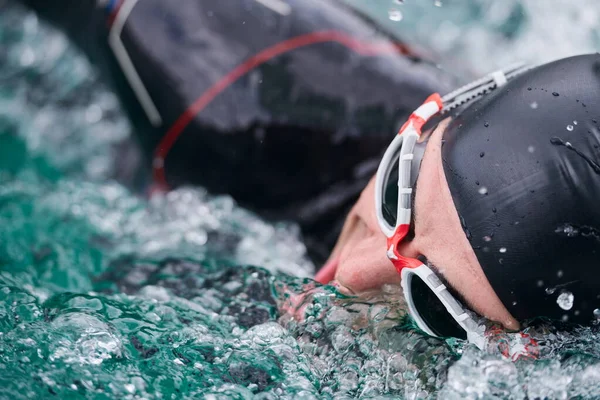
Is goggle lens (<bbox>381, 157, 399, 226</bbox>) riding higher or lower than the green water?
higher

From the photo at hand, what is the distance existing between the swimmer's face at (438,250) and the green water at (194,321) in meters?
0.07

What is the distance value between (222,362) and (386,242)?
1.65ft

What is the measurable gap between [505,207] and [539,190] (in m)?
0.08

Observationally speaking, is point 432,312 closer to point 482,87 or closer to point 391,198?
point 391,198

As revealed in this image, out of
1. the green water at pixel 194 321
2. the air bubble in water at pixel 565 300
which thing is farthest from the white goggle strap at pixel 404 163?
the air bubble in water at pixel 565 300

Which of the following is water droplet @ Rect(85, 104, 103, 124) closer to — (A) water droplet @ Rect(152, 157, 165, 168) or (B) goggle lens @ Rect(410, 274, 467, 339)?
(A) water droplet @ Rect(152, 157, 165, 168)

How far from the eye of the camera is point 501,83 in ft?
5.63

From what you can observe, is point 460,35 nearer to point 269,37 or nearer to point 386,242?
point 269,37

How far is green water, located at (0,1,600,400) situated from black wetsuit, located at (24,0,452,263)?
0.16m

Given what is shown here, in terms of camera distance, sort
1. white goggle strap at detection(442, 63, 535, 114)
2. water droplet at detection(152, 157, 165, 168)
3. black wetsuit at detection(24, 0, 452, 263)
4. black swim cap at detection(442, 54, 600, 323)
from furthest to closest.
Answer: water droplet at detection(152, 157, 165, 168) → black wetsuit at detection(24, 0, 452, 263) → white goggle strap at detection(442, 63, 535, 114) → black swim cap at detection(442, 54, 600, 323)

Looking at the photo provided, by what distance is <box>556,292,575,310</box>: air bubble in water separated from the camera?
1.38 meters

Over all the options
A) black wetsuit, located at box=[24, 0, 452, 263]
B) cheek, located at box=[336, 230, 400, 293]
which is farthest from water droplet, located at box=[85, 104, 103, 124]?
cheek, located at box=[336, 230, 400, 293]

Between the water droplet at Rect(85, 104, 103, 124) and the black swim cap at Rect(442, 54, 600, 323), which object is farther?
the water droplet at Rect(85, 104, 103, 124)

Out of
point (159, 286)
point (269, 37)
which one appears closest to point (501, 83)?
point (269, 37)
